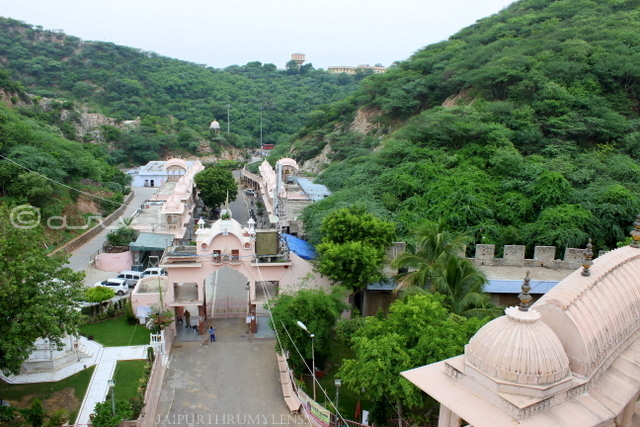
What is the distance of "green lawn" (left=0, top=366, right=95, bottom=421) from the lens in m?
16.6

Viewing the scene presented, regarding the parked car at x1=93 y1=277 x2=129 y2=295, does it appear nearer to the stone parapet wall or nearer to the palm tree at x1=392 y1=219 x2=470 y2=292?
the stone parapet wall

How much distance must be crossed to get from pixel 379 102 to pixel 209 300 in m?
31.6

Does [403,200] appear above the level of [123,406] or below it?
above

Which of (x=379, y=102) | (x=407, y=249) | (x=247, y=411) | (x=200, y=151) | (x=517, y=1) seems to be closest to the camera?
(x=247, y=411)

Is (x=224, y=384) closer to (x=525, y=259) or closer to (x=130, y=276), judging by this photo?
(x=130, y=276)

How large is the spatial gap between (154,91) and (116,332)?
79.7 m

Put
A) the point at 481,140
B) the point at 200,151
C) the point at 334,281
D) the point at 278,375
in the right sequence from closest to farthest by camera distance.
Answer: the point at 278,375
the point at 334,281
the point at 481,140
the point at 200,151

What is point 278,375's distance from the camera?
65.1 feet

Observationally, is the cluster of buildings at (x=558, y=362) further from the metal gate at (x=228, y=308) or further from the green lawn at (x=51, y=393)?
the metal gate at (x=228, y=308)

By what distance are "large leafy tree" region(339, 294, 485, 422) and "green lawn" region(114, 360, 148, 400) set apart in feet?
25.6

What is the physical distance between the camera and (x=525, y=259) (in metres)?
24.4

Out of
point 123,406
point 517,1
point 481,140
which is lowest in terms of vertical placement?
point 123,406

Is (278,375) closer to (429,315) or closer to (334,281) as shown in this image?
(334,281)

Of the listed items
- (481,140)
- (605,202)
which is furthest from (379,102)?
(605,202)
